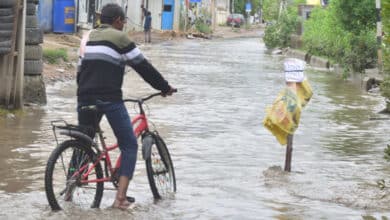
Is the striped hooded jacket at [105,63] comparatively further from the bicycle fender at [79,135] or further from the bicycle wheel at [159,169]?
the bicycle wheel at [159,169]

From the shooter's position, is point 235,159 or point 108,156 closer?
point 108,156

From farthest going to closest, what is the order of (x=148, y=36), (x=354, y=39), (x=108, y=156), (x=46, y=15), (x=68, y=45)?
(x=148, y=36) → (x=46, y=15) → (x=68, y=45) → (x=354, y=39) → (x=108, y=156)

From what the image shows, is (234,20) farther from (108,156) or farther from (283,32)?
(108,156)

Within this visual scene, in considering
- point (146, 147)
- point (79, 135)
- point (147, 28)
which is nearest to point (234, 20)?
point (147, 28)

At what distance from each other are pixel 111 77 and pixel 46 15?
2625 cm

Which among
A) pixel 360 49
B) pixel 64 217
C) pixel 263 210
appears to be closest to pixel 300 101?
pixel 263 210

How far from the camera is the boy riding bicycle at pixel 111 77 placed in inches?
274

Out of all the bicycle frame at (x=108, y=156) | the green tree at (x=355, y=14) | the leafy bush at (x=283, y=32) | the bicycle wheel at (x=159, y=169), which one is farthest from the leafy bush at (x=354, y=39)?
the leafy bush at (x=283, y=32)

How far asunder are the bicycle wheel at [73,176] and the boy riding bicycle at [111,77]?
0.77ft

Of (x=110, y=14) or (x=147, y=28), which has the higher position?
(x=110, y=14)

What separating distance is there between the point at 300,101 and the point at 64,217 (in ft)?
11.2

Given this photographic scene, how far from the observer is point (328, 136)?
41.2 feet

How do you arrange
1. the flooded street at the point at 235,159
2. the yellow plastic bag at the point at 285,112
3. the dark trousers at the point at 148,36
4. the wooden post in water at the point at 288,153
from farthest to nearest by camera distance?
1. the dark trousers at the point at 148,36
2. the wooden post in water at the point at 288,153
3. the yellow plastic bag at the point at 285,112
4. the flooded street at the point at 235,159

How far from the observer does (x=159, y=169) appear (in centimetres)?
780
